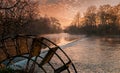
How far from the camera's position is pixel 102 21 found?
5074 inches

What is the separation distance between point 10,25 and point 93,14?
4555 inches

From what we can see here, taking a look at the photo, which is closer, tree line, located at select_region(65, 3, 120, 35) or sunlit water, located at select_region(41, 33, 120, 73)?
sunlit water, located at select_region(41, 33, 120, 73)

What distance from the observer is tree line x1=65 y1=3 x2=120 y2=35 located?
4815 inches

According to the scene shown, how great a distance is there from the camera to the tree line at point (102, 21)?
4815 inches

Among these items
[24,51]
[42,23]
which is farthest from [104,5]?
[24,51]

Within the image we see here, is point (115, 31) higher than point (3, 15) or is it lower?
lower

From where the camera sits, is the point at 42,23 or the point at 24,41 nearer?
the point at 24,41

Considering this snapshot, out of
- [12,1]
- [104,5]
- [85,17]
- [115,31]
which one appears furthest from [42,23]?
[12,1]

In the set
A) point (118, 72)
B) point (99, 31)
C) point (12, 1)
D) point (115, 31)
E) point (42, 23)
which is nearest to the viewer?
point (118, 72)

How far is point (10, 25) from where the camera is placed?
76.2 feet

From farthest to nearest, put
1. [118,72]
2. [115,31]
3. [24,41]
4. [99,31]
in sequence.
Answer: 1. [99,31]
2. [115,31]
3. [118,72]
4. [24,41]

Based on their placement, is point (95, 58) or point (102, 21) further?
point (102, 21)

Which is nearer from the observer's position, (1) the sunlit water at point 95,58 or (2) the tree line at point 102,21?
(1) the sunlit water at point 95,58

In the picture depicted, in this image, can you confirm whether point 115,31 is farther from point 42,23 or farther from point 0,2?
point 0,2
